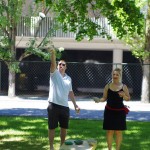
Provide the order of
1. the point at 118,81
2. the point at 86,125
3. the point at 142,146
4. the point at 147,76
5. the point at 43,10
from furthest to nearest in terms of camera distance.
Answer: the point at 43,10 → the point at 147,76 → the point at 86,125 → the point at 142,146 → the point at 118,81

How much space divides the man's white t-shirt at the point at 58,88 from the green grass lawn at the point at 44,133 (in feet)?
4.56

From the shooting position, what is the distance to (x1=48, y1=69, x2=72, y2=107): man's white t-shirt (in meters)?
6.69

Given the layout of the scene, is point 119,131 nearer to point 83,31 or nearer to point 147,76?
point 83,31

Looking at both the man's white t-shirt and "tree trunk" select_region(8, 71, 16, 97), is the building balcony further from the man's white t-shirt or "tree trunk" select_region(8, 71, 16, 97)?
the man's white t-shirt

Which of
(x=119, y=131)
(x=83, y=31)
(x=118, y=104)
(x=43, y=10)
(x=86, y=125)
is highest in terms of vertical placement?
(x=43, y=10)

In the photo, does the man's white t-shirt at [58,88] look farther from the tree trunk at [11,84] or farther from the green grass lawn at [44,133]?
the tree trunk at [11,84]

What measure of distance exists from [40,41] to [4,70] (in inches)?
126

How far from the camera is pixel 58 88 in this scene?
6746mm

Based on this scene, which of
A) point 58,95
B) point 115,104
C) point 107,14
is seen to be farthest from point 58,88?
point 107,14

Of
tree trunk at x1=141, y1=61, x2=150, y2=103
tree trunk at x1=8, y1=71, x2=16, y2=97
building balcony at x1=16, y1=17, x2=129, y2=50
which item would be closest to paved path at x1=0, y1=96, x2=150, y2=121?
tree trunk at x1=141, y1=61, x2=150, y2=103

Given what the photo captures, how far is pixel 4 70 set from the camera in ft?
72.4

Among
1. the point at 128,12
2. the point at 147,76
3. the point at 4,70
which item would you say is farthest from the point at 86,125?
the point at 4,70

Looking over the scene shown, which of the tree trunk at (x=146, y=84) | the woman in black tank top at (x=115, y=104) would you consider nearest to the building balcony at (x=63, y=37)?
the tree trunk at (x=146, y=84)

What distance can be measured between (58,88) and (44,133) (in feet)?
10.2
